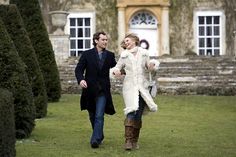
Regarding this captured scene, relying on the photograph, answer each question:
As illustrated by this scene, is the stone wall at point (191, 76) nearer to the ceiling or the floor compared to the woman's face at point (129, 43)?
nearer to the floor

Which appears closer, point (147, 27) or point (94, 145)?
point (94, 145)

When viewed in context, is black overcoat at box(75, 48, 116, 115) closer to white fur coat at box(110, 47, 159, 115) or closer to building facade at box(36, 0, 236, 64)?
white fur coat at box(110, 47, 159, 115)

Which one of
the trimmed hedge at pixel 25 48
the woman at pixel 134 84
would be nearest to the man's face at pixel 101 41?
the woman at pixel 134 84

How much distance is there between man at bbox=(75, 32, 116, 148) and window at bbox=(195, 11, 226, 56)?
24.2m

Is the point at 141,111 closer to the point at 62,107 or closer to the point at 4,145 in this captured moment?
the point at 4,145

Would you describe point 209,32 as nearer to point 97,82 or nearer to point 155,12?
point 155,12

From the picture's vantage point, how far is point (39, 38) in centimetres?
1778

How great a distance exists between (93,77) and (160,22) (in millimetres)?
23572

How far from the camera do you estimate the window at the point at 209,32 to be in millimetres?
33688

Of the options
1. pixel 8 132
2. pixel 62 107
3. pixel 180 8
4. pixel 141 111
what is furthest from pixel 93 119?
pixel 180 8

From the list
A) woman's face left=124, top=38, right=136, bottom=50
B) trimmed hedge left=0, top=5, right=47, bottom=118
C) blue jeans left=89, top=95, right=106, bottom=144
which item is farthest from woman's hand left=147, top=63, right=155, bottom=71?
trimmed hedge left=0, top=5, right=47, bottom=118

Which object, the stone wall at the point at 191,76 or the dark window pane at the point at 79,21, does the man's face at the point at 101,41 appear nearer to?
the stone wall at the point at 191,76

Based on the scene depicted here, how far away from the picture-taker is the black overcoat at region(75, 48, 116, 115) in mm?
9812

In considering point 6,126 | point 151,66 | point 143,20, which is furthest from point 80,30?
point 6,126
